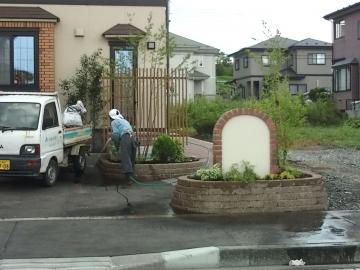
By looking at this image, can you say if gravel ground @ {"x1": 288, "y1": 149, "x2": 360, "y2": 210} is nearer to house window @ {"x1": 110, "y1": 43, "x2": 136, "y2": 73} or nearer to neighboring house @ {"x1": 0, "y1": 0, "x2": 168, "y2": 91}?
house window @ {"x1": 110, "y1": 43, "x2": 136, "y2": 73}

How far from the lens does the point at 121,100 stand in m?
15.5

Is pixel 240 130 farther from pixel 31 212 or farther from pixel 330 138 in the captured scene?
pixel 330 138

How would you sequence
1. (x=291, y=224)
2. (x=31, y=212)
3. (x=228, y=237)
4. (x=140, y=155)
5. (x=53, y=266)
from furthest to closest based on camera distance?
1. (x=140, y=155)
2. (x=31, y=212)
3. (x=291, y=224)
4. (x=228, y=237)
5. (x=53, y=266)

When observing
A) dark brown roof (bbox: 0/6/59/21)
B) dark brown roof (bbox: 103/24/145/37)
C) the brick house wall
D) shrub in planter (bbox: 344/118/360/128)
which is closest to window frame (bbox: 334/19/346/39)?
shrub in planter (bbox: 344/118/360/128)

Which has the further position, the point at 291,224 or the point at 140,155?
the point at 140,155

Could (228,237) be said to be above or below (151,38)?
below

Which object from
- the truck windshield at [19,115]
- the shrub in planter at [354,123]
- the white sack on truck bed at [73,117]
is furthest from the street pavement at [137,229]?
the shrub in planter at [354,123]

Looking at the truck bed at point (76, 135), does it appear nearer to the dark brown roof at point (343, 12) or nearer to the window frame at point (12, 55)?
the window frame at point (12, 55)

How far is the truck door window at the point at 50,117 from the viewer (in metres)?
12.4

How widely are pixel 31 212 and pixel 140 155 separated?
15.2 ft

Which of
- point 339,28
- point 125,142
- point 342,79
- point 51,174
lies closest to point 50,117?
point 51,174

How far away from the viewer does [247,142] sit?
407 inches

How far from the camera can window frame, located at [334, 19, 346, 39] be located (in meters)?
44.5

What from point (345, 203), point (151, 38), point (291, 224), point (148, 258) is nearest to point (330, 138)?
point (151, 38)
